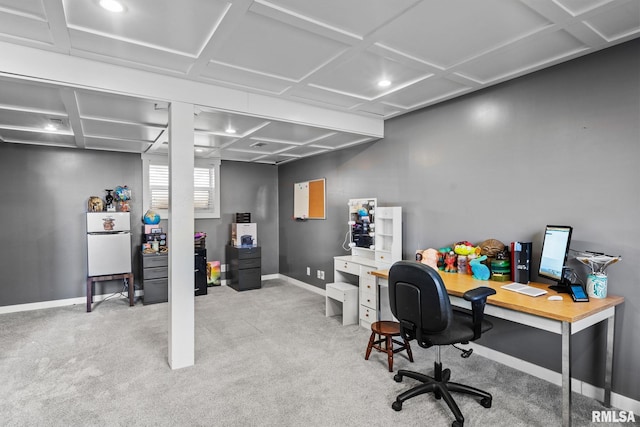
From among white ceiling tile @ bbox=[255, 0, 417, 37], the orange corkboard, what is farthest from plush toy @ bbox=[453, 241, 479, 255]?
the orange corkboard

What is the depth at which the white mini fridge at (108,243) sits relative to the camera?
4820 millimetres

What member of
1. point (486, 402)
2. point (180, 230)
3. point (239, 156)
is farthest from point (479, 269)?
point (239, 156)

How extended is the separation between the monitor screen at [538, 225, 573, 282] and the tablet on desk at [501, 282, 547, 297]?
0.53ft

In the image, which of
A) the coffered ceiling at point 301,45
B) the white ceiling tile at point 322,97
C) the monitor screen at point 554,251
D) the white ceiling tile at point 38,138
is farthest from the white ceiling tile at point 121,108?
the monitor screen at point 554,251

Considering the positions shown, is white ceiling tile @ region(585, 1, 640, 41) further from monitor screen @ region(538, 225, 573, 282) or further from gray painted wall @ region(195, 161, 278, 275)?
gray painted wall @ region(195, 161, 278, 275)

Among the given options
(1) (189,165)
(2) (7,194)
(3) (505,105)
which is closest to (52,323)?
(2) (7,194)

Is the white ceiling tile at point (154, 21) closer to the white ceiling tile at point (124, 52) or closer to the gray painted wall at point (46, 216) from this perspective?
the white ceiling tile at point (124, 52)

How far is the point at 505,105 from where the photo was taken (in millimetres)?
3088

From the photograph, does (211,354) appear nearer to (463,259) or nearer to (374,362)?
(374,362)

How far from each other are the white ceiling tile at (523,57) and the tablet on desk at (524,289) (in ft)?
5.60

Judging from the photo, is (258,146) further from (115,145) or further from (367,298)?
(367,298)

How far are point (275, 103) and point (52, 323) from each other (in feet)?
12.5

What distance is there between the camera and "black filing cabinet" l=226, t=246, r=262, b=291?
19.3 feet

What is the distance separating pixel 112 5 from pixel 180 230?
165 cm
